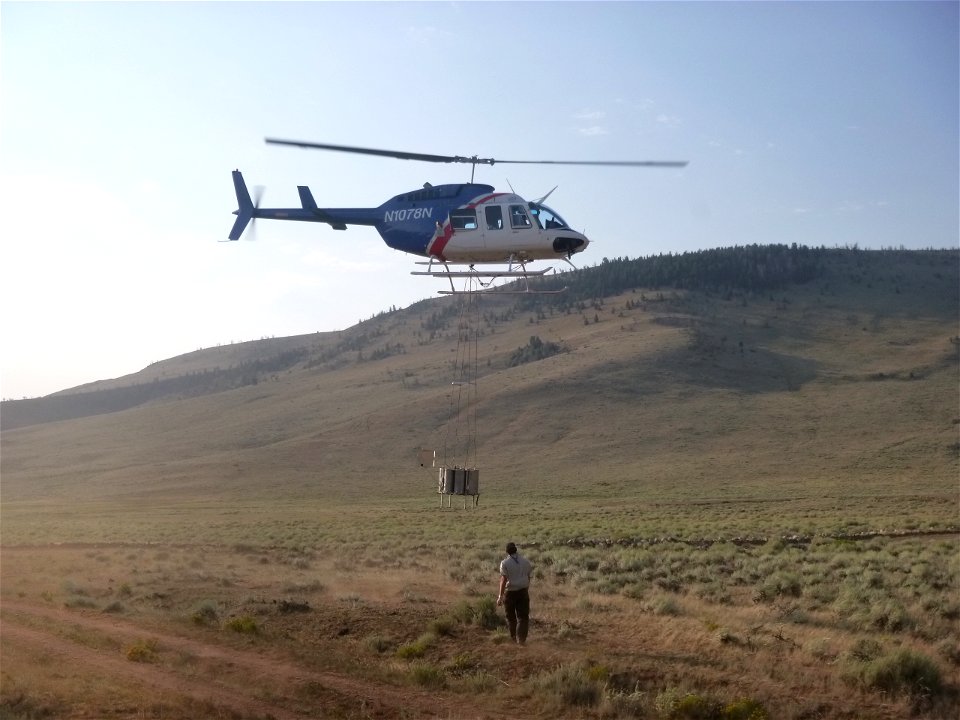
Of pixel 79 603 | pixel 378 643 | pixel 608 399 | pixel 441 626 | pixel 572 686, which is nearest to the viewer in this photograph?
pixel 572 686

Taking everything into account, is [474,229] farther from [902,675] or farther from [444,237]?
[902,675]

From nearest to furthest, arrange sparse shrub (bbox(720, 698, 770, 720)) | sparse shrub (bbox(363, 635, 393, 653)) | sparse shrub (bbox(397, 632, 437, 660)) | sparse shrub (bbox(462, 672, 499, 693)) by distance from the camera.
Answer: sparse shrub (bbox(720, 698, 770, 720)) → sparse shrub (bbox(462, 672, 499, 693)) → sparse shrub (bbox(397, 632, 437, 660)) → sparse shrub (bbox(363, 635, 393, 653))

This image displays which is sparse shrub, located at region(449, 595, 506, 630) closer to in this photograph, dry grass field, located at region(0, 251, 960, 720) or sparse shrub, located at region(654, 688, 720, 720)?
dry grass field, located at region(0, 251, 960, 720)

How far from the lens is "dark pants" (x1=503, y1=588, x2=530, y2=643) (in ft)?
49.9

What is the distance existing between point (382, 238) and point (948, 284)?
124002mm

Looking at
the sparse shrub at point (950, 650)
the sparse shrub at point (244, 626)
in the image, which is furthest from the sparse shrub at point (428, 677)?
the sparse shrub at point (950, 650)

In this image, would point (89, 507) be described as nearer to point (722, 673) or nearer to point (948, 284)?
point (722, 673)

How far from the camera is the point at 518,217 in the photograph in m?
21.2

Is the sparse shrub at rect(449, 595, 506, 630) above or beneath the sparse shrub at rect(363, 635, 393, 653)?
above

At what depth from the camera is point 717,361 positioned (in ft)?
309

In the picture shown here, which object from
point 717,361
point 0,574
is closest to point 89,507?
point 0,574

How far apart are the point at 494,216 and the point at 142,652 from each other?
452 inches

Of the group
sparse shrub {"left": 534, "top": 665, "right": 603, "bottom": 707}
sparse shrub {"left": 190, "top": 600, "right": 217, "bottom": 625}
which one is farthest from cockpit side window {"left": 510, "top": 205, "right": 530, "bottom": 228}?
sparse shrub {"left": 534, "top": 665, "right": 603, "bottom": 707}

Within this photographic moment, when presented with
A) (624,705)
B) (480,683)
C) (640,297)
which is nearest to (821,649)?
(624,705)
